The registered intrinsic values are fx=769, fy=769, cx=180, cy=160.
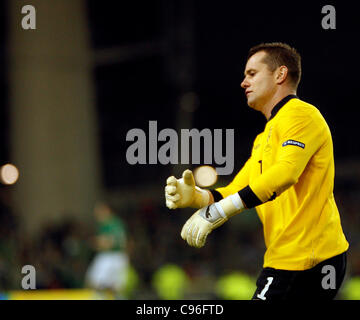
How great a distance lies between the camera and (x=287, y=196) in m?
4.55

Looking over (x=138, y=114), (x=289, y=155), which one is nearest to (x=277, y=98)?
(x=289, y=155)

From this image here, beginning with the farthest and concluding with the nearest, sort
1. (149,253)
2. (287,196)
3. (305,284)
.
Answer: (149,253) < (287,196) < (305,284)

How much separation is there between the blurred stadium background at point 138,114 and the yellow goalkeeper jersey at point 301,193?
8.91m

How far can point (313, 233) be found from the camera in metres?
4.45

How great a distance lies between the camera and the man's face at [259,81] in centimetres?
463

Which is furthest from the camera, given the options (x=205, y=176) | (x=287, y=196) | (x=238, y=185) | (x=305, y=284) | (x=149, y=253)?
(x=205, y=176)

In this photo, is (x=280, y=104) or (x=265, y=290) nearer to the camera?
(x=265, y=290)

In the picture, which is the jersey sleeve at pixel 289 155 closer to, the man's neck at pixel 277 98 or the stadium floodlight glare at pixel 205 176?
the man's neck at pixel 277 98

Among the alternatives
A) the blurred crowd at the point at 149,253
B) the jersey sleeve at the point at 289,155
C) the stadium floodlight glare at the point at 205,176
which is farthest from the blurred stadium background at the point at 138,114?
→ the jersey sleeve at the point at 289,155

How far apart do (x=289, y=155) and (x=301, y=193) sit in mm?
329

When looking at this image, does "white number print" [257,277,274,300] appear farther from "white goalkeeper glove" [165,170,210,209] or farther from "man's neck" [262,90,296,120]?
"man's neck" [262,90,296,120]

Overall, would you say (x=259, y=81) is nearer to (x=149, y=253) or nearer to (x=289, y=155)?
(x=289, y=155)
